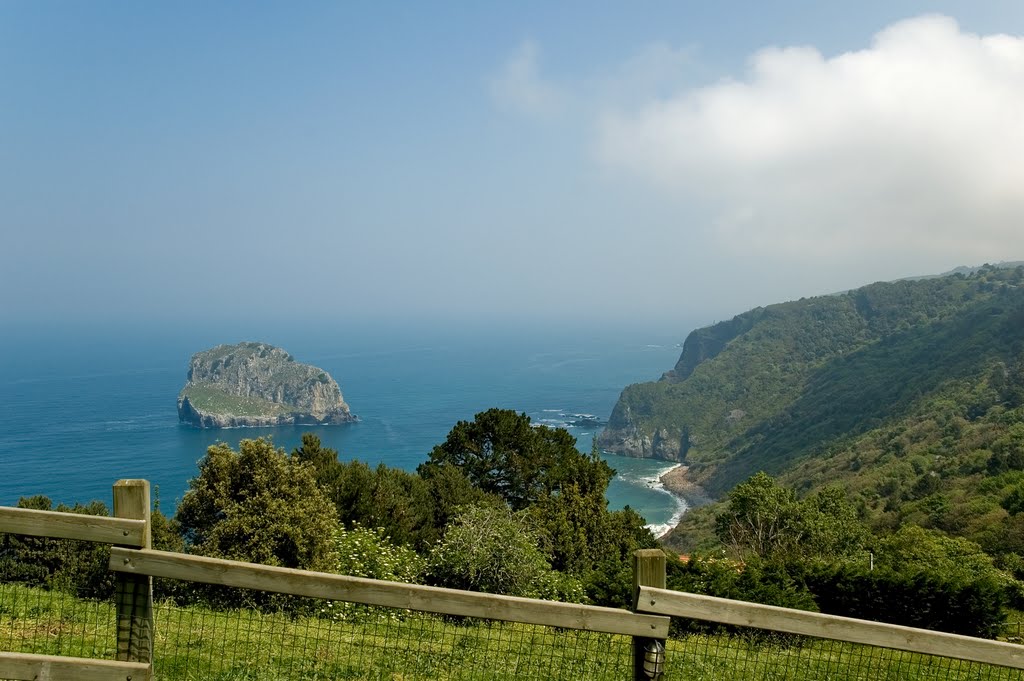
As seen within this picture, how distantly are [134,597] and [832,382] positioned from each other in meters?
122

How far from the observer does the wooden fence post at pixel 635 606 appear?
3.99 metres

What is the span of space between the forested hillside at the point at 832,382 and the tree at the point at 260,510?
52050 millimetres

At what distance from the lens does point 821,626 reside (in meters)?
4.12

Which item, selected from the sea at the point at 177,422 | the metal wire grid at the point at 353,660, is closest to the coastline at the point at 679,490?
the sea at the point at 177,422

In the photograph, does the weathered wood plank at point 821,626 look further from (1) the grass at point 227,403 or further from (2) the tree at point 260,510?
(1) the grass at point 227,403

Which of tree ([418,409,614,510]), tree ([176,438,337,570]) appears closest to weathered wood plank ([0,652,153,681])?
tree ([176,438,337,570])

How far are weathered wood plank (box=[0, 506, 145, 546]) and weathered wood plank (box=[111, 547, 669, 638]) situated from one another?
0.26 feet

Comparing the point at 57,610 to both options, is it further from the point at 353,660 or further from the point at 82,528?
the point at 82,528

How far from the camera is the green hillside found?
51.2 m

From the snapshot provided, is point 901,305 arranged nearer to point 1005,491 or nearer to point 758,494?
point 1005,491

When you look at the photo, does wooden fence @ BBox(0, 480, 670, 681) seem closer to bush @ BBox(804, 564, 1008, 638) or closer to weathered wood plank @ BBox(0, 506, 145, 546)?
weathered wood plank @ BBox(0, 506, 145, 546)

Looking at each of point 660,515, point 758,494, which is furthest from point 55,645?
point 660,515

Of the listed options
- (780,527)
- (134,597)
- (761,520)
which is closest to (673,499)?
(780,527)

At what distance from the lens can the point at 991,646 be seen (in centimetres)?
447
